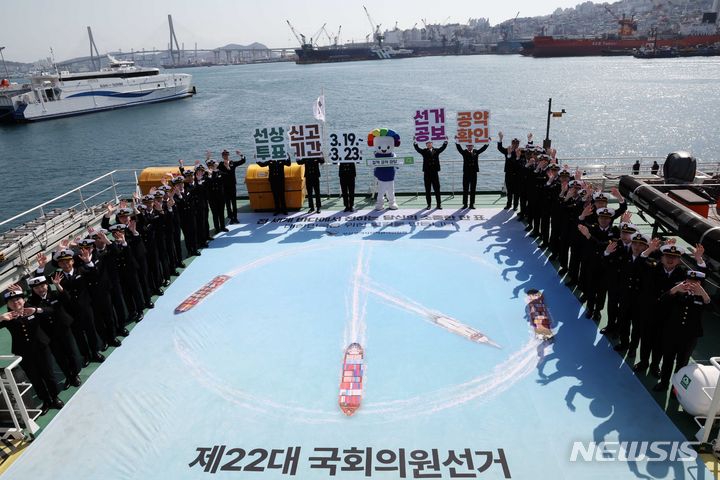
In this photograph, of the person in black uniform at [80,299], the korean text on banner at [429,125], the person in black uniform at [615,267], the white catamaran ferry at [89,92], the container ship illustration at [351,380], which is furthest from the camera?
the white catamaran ferry at [89,92]

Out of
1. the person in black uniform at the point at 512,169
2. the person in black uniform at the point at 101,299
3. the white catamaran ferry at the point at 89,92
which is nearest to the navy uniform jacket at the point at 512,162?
the person in black uniform at the point at 512,169

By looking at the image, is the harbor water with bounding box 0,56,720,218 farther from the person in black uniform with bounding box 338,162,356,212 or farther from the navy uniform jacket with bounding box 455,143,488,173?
the navy uniform jacket with bounding box 455,143,488,173

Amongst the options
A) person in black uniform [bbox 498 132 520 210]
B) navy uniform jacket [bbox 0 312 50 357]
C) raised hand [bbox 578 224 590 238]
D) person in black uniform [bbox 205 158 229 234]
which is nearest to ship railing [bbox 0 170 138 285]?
person in black uniform [bbox 205 158 229 234]

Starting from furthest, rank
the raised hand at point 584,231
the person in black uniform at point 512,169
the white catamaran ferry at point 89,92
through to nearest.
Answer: the white catamaran ferry at point 89,92 < the person in black uniform at point 512,169 < the raised hand at point 584,231

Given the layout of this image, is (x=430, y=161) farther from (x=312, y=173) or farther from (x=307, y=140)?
(x=307, y=140)

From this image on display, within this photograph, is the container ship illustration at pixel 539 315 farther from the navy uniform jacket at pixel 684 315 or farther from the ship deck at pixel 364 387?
the navy uniform jacket at pixel 684 315

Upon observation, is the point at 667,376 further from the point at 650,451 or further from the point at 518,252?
the point at 518,252
